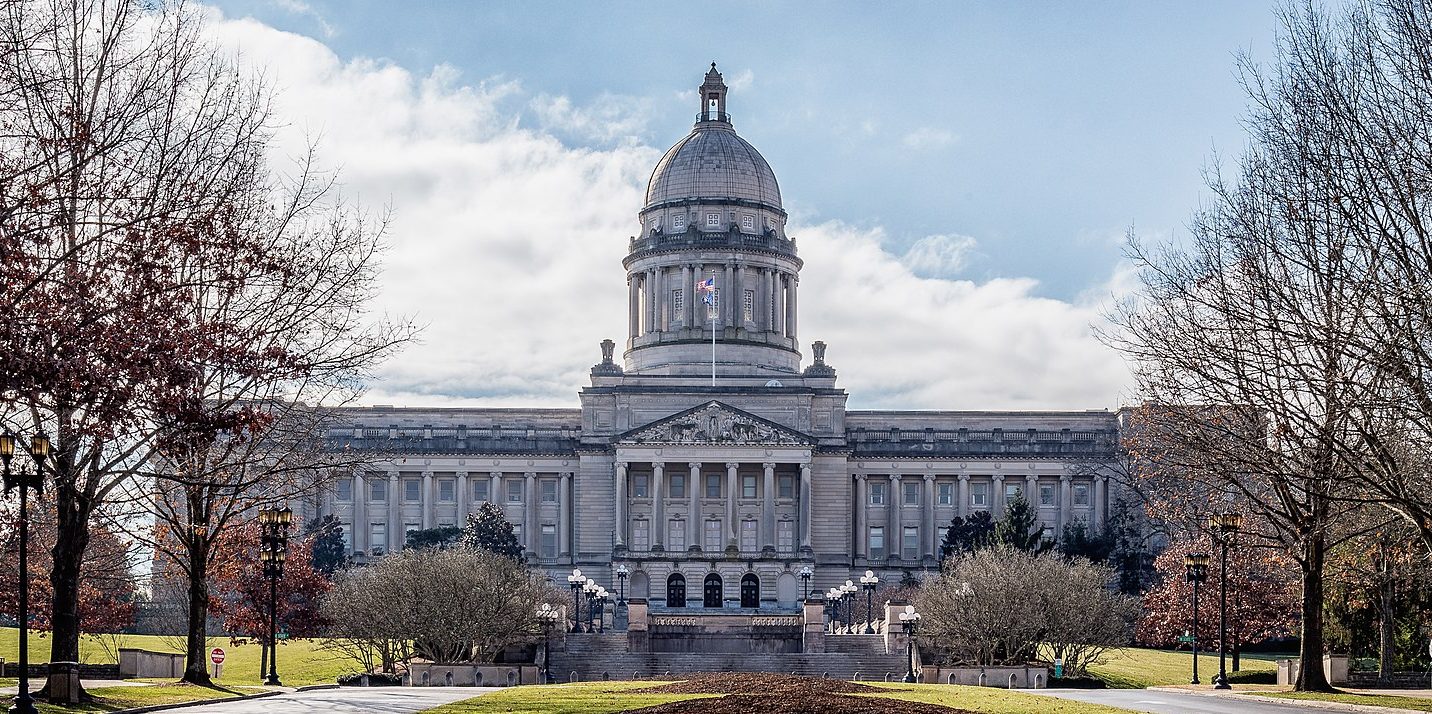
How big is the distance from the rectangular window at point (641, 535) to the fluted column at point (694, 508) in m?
2.83

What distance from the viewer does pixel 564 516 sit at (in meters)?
127

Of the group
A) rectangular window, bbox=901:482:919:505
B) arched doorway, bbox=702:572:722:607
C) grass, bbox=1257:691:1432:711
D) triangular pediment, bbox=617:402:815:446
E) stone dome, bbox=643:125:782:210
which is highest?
stone dome, bbox=643:125:782:210

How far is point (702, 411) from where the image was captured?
12081 cm

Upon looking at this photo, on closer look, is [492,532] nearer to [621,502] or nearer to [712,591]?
[621,502]

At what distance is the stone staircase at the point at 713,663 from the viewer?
66.4 m

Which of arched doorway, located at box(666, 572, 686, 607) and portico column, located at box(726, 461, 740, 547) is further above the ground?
portico column, located at box(726, 461, 740, 547)

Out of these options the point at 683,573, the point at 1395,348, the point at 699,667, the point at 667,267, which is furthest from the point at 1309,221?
the point at 667,267

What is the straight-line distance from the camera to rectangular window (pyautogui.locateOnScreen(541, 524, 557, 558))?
5027 inches

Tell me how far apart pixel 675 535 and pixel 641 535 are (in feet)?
7.65

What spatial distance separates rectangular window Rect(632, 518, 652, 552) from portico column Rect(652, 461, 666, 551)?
689 millimetres

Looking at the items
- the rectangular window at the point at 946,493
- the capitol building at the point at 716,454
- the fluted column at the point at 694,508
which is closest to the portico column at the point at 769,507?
the capitol building at the point at 716,454

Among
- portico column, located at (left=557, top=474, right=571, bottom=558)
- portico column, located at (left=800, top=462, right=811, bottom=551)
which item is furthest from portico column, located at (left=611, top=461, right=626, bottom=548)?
portico column, located at (left=800, top=462, right=811, bottom=551)

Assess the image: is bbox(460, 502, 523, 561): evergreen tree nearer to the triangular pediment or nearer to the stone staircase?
the triangular pediment

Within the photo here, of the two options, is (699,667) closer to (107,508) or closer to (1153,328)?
(107,508)
